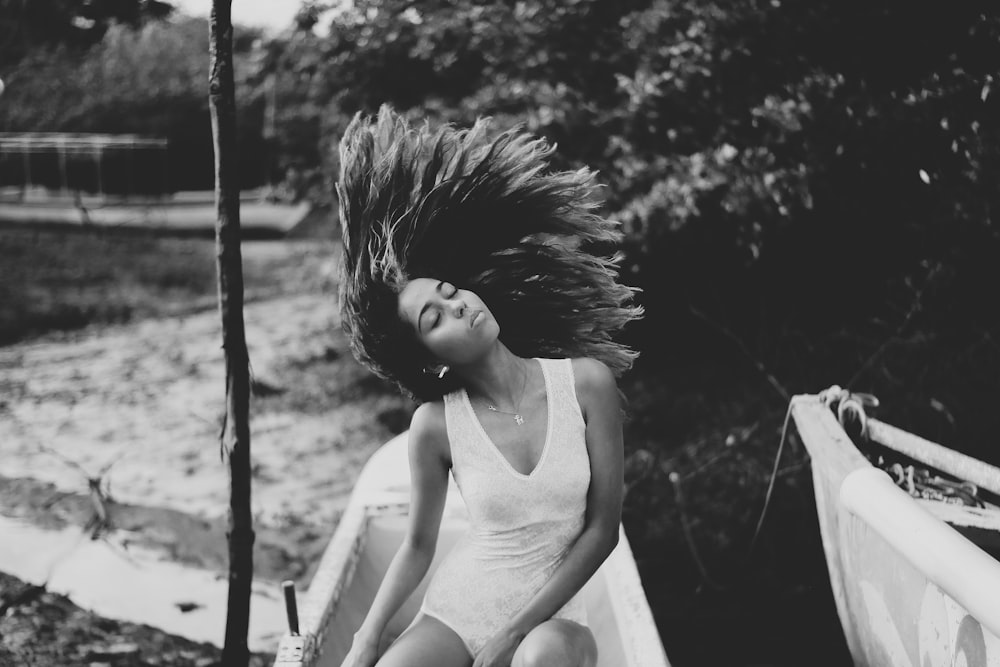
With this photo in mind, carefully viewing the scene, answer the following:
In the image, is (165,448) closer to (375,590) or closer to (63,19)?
(63,19)

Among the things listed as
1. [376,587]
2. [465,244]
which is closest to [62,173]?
[376,587]

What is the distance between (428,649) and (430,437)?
44 cm

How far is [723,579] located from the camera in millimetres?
3717

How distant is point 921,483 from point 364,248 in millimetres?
1708

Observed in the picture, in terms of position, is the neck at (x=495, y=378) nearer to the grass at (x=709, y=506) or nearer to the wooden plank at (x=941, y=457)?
the wooden plank at (x=941, y=457)

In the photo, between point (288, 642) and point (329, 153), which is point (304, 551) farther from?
point (329, 153)

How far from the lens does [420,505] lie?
1987mm

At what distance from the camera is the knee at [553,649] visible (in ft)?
5.73

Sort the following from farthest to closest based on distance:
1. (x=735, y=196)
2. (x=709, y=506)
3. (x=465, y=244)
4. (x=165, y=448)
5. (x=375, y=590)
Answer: (x=165, y=448) → (x=709, y=506) → (x=735, y=196) → (x=375, y=590) → (x=465, y=244)

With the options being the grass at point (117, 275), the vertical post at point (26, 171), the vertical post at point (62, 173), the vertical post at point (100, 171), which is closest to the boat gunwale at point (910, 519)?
the grass at point (117, 275)

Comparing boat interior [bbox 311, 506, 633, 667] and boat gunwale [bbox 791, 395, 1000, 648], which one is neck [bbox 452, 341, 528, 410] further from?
boat gunwale [bbox 791, 395, 1000, 648]

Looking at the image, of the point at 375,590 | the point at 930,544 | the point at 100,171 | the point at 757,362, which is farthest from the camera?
the point at 100,171

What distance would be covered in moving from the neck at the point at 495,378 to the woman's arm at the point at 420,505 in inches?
3.6

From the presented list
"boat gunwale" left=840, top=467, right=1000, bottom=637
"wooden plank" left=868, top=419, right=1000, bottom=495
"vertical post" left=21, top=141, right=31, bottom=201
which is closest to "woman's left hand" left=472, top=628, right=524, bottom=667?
"boat gunwale" left=840, top=467, right=1000, bottom=637
